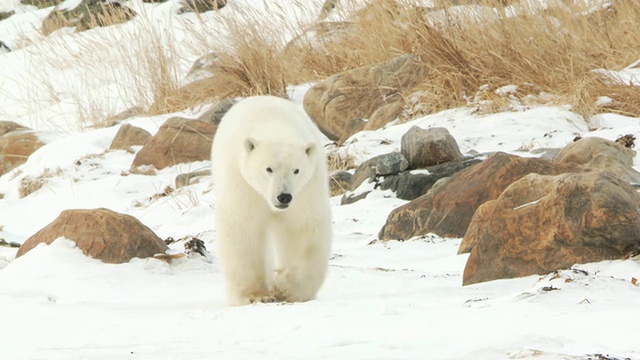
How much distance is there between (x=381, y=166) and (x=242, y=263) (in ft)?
10.2

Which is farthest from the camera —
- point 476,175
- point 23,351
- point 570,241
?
point 476,175

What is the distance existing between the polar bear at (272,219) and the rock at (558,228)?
78 cm

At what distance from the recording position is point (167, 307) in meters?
4.19

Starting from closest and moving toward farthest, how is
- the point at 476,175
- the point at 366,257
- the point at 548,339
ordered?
the point at 548,339, the point at 366,257, the point at 476,175

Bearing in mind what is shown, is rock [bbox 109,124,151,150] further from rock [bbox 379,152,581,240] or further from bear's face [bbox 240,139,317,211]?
bear's face [bbox 240,139,317,211]

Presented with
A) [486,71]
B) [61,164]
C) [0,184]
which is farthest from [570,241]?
[0,184]

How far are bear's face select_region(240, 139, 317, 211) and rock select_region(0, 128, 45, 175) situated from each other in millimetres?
7881

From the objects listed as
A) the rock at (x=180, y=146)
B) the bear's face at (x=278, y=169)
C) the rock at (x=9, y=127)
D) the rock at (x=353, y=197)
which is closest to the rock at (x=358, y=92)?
the rock at (x=180, y=146)

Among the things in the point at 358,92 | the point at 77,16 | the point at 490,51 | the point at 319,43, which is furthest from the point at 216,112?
the point at 77,16

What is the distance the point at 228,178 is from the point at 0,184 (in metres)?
6.96

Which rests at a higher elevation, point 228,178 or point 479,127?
point 228,178

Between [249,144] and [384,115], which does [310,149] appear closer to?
[249,144]

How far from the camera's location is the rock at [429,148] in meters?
7.22

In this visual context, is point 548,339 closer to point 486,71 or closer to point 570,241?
point 570,241
